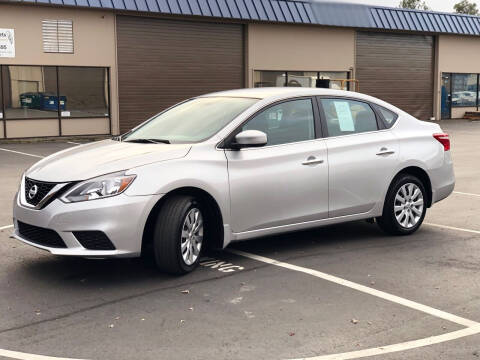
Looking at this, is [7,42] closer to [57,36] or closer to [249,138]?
[57,36]

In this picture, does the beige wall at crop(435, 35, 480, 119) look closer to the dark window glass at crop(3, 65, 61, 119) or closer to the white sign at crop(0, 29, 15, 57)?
the dark window glass at crop(3, 65, 61, 119)

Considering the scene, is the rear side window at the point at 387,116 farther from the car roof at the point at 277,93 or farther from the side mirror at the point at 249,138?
the side mirror at the point at 249,138

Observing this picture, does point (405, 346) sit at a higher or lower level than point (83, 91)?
lower

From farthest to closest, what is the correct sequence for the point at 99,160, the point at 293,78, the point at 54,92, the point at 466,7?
1. the point at 466,7
2. the point at 293,78
3. the point at 54,92
4. the point at 99,160

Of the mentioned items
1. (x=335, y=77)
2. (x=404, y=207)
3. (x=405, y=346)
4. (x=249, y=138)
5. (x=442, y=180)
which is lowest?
(x=405, y=346)

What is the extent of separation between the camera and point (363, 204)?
7.23m

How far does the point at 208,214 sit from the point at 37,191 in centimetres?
151

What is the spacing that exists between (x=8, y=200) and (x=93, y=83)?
14642mm

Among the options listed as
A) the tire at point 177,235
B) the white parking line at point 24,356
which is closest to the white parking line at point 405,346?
the white parking line at point 24,356

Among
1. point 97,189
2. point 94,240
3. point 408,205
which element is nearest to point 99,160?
point 97,189

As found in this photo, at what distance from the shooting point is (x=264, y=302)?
17.4ft

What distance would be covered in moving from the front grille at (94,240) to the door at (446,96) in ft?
105

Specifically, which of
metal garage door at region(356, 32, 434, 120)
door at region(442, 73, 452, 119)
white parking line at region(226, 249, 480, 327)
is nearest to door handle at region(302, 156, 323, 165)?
white parking line at region(226, 249, 480, 327)

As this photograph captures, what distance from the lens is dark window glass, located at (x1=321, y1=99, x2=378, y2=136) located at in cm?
715
